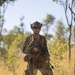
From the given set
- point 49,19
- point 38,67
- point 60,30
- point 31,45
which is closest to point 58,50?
point 38,67

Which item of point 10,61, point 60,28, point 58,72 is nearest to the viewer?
point 58,72

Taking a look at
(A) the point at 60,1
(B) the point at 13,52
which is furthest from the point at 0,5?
(B) the point at 13,52

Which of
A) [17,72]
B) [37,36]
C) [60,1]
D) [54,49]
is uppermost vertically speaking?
[60,1]

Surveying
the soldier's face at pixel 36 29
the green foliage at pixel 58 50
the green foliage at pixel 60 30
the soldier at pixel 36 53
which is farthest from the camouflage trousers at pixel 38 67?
the green foliage at pixel 60 30

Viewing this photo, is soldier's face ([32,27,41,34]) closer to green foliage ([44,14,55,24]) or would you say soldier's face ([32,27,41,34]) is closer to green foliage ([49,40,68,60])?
green foliage ([49,40,68,60])

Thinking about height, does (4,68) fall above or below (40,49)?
below

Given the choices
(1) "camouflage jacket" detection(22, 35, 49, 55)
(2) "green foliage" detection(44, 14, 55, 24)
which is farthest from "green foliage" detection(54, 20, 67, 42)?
(1) "camouflage jacket" detection(22, 35, 49, 55)

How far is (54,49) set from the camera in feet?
31.9

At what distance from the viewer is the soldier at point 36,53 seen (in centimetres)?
600

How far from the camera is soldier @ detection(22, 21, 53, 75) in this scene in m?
6.00

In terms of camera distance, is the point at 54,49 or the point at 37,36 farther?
the point at 54,49

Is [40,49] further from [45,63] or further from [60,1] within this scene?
[60,1]

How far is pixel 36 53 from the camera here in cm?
602

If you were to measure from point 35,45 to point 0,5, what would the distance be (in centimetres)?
1922
